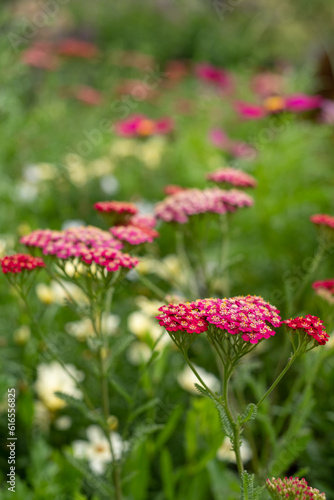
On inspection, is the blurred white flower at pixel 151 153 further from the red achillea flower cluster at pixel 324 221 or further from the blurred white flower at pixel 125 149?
the red achillea flower cluster at pixel 324 221

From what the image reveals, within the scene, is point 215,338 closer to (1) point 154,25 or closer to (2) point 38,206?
(2) point 38,206

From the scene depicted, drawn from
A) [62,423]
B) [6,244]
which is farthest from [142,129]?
[62,423]

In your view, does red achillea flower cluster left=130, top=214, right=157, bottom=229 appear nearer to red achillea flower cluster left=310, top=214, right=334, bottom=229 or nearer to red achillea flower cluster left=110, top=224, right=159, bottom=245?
red achillea flower cluster left=110, top=224, right=159, bottom=245

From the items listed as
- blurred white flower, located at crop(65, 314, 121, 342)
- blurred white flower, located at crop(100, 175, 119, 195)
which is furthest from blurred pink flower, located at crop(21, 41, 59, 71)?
blurred white flower, located at crop(65, 314, 121, 342)

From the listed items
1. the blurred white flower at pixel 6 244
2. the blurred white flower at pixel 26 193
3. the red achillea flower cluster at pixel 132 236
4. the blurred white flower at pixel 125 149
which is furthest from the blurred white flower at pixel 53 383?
the blurred white flower at pixel 125 149

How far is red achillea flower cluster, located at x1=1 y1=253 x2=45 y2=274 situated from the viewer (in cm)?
116

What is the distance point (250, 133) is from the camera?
4238 mm

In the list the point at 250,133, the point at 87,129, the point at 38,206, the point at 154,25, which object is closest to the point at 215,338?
the point at 38,206

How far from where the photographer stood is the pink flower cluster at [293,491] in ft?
2.86

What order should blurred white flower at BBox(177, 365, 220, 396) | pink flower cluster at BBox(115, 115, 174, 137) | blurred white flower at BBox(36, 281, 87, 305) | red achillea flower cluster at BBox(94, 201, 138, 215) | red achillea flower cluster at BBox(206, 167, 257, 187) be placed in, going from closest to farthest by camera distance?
1. red achillea flower cluster at BBox(94, 201, 138, 215)
2. red achillea flower cluster at BBox(206, 167, 257, 187)
3. blurred white flower at BBox(177, 365, 220, 396)
4. blurred white flower at BBox(36, 281, 87, 305)
5. pink flower cluster at BBox(115, 115, 174, 137)

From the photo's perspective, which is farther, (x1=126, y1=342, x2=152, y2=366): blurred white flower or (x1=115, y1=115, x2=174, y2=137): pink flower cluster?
(x1=115, y1=115, x2=174, y2=137): pink flower cluster

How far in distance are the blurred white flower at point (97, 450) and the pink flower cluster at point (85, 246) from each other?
723 mm

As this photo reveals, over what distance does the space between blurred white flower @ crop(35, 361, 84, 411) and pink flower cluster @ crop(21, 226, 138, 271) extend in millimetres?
710

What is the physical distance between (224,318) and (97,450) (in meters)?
1.03
